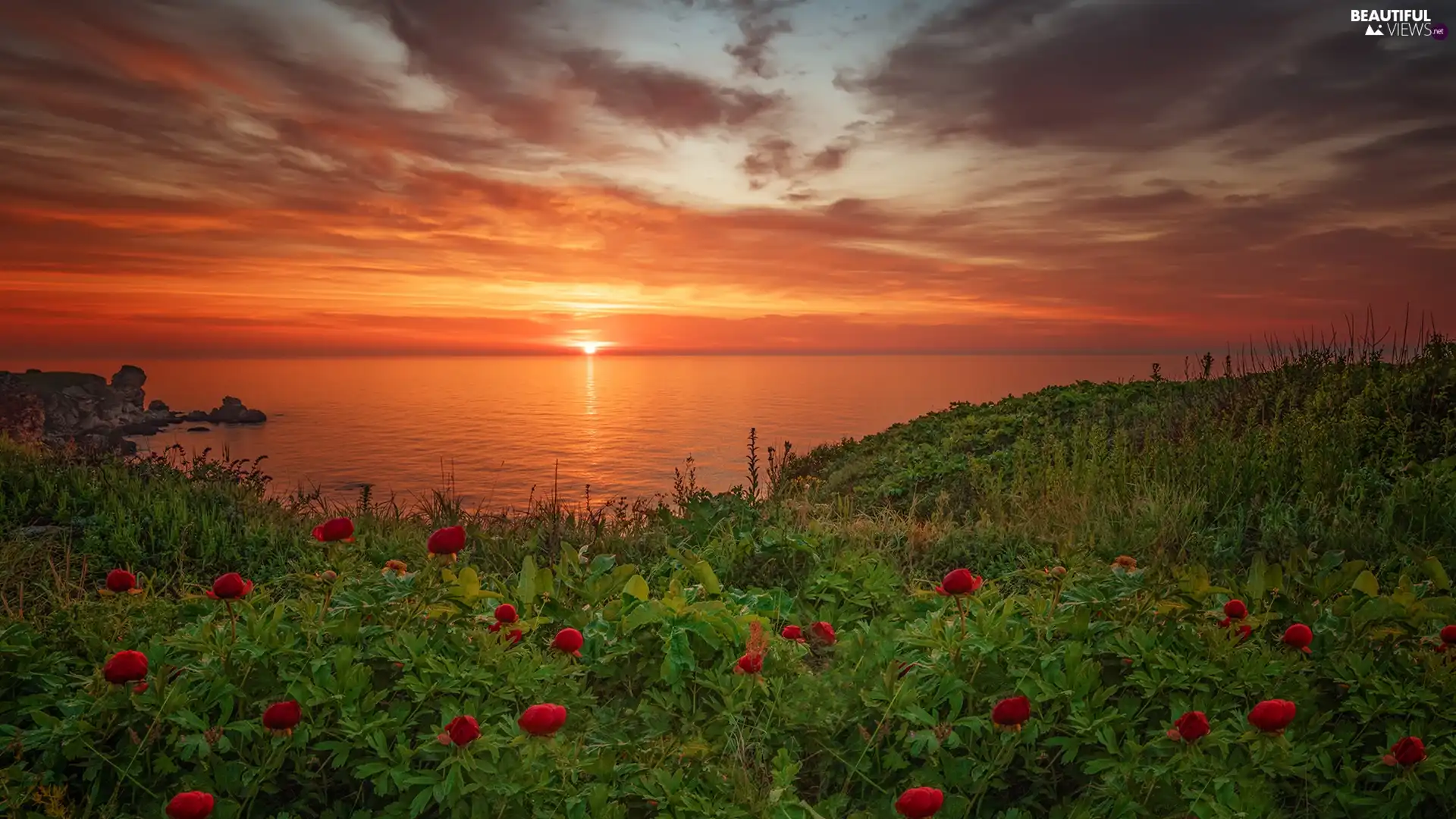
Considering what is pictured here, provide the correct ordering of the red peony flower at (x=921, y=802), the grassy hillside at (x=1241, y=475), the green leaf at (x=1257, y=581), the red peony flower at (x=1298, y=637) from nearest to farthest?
the red peony flower at (x=921, y=802) → the red peony flower at (x=1298, y=637) → the green leaf at (x=1257, y=581) → the grassy hillside at (x=1241, y=475)

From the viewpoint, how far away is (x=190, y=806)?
2240 mm

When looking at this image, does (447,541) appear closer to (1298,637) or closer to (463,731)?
(463,731)

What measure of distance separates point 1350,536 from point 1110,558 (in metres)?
2.01

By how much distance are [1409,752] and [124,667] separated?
418 centimetres

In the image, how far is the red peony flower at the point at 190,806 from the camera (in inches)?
88.1

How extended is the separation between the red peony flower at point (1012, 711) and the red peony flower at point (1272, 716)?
67 centimetres

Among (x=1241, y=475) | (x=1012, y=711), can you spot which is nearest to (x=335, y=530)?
(x=1012, y=711)

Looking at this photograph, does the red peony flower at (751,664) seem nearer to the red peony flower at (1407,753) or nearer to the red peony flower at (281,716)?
the red peony flower at (281,716)

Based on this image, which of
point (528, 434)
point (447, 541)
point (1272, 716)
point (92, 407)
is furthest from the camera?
point (92, 407)

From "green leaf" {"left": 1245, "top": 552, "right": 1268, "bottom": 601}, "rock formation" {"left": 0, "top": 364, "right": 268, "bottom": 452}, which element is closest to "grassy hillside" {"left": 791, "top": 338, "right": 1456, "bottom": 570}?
"green leaf" {"left": 1245, "top": 552, "right": 1268, "bottom": 601}

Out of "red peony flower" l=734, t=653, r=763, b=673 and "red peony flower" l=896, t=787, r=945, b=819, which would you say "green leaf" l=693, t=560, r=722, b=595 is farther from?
"red peony flower" l=896, t=787, r=945, b=819

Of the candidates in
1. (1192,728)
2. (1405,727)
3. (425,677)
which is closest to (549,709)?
(425,677)

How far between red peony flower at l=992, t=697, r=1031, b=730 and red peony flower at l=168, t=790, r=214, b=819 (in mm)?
2326

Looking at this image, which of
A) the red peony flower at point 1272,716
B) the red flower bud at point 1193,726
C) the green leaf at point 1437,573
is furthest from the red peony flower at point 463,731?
the green leaf at point 1437,573
